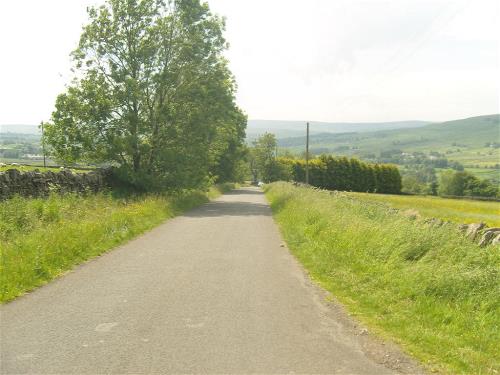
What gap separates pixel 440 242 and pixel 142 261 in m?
6.54

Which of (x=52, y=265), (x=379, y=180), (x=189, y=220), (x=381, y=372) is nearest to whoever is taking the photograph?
(x=381, y=372)

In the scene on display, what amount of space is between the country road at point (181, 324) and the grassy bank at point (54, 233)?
0.42m

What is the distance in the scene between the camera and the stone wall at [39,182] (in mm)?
15156

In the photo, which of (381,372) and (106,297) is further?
(106,297)

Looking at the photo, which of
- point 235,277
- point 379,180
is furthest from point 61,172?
point 379,180

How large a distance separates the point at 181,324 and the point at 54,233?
18.2 ft

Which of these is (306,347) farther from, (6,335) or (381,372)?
(6,335)

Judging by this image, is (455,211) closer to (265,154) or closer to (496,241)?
(496,241)

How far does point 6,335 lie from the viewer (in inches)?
216

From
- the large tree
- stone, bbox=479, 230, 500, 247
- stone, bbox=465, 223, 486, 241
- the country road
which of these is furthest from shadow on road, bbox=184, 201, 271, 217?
stone, bbox=479, 230, 500, 247

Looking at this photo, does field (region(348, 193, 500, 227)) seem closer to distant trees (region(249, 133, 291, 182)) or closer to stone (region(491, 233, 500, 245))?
stone (region(491, 233, 500, 245))

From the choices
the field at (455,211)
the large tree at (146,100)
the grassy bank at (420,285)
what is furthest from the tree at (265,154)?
the grassy bank at (420,285)

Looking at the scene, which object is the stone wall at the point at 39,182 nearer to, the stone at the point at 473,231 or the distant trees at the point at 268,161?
the stone at the point at 473,231

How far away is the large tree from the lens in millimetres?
28031
